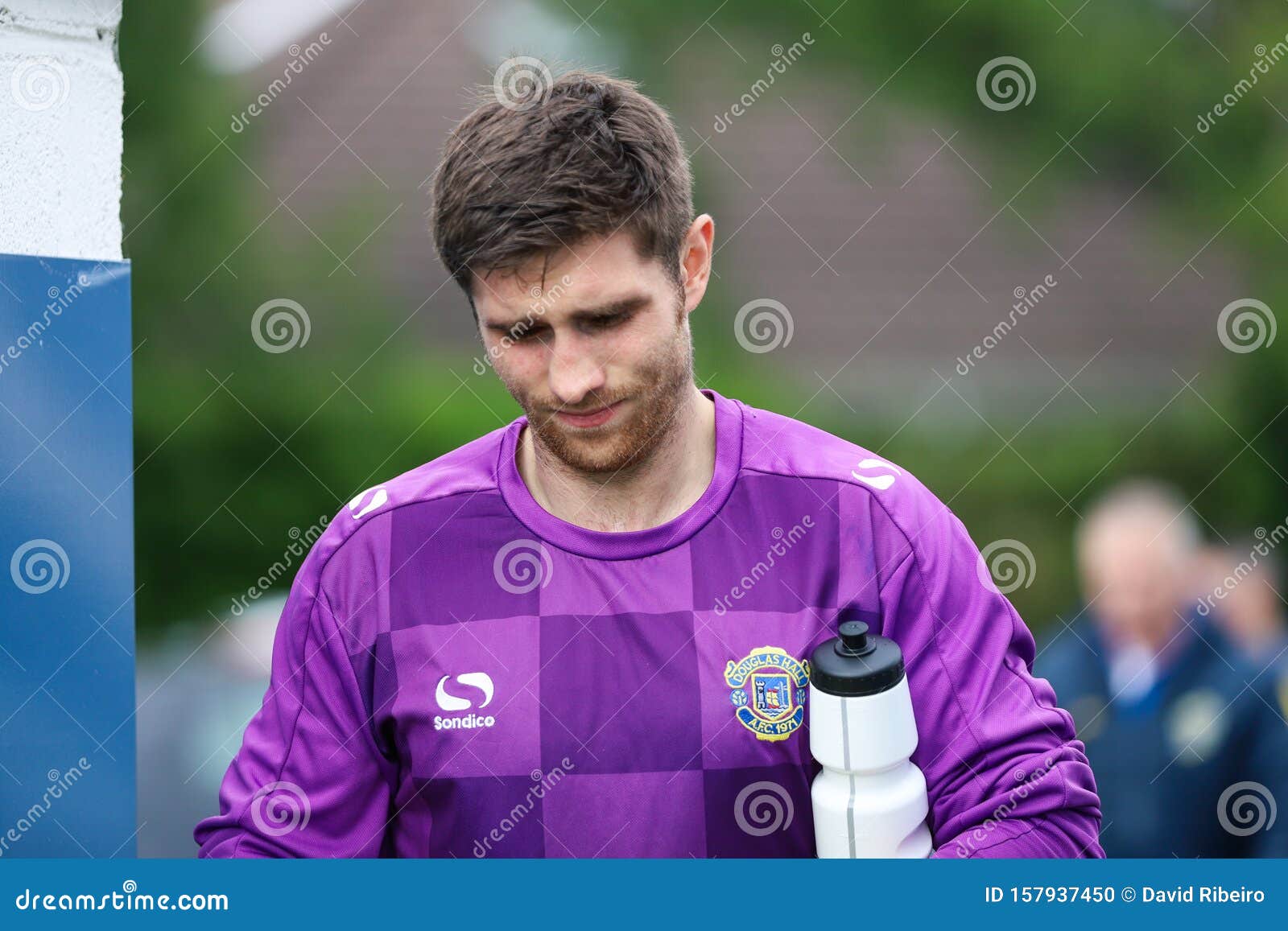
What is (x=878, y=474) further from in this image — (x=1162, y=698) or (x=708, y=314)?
(x=1162, y=698)

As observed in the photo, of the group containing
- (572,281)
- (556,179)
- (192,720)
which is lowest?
(192,720)

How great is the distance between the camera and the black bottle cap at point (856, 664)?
121 centimetres

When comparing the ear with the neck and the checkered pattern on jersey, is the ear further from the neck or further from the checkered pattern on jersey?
the checkered pattern on jersey

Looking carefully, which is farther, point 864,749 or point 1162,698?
point 1162,698

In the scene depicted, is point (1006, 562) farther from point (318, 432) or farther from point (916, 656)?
point (318, 432)

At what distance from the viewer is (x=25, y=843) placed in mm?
1472

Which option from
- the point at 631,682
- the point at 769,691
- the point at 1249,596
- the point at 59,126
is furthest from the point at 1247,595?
the point at 59,126

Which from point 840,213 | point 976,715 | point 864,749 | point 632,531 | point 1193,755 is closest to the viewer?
point 864,749

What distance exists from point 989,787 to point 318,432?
159 cm

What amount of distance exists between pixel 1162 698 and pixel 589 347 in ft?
5.57

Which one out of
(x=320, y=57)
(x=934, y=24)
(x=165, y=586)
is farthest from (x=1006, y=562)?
(x=320, y=57)

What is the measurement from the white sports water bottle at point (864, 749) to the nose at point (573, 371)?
0.39 metres

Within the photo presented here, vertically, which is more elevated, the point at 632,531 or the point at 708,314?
the point at 708,314

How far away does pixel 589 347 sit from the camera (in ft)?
4.50
